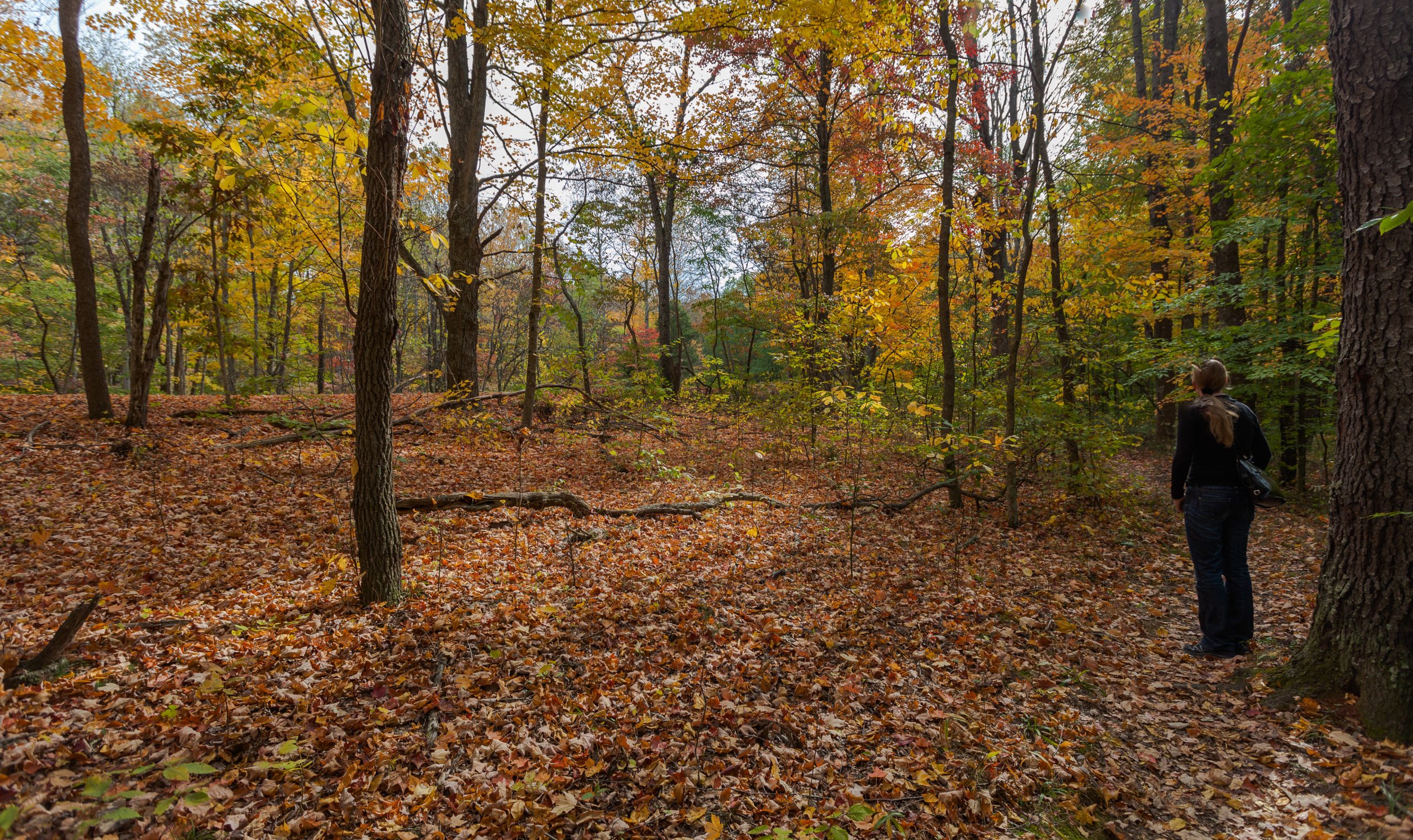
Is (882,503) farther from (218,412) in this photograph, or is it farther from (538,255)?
(218,412)

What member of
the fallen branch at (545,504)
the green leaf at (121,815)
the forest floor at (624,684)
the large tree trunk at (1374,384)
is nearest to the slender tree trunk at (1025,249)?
the forest floor at (624,684)

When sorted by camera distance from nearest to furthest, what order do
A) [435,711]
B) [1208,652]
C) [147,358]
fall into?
[435,711]
[1208,652]
[147,358]

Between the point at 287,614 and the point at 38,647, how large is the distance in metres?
→ 1.27

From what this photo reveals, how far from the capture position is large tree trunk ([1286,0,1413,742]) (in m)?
2.99

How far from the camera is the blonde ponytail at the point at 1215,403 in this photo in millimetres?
4074

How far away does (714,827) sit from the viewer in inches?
101

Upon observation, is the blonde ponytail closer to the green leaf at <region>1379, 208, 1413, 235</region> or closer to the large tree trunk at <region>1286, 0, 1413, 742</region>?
the large tree trunk at <region>1286, 0, 1413, 742</region>

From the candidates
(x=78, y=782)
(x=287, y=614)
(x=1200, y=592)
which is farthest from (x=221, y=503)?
(x=1200, y=592)

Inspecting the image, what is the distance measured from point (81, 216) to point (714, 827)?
12.9 metres

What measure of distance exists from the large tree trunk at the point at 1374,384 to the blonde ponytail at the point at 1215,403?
2.50 feet

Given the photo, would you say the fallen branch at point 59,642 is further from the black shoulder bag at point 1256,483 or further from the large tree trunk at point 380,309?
the black shoulder bag at point 1256,483

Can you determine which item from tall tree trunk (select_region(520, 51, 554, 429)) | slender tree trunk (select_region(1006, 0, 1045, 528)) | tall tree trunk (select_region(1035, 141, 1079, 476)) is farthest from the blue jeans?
tall tree trunk (select_region(520, 51, 554, 429))

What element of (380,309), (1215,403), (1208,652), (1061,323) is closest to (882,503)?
(1061,323)

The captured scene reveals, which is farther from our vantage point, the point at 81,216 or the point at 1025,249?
the point at 81,216
